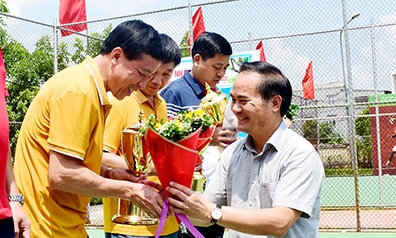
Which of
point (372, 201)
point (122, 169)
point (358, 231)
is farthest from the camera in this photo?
point (372, 201)

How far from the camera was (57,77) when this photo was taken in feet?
7.93

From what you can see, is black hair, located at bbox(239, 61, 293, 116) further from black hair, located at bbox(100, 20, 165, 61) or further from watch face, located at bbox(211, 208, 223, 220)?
watch face, located at bbox(211, 208, 223, 220)

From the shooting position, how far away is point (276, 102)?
8.88 ft

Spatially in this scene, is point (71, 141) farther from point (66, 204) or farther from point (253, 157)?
point (253, 157)

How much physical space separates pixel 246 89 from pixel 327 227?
6.32 metres

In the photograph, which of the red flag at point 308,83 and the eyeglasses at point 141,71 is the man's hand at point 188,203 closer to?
the eyeglasses at point 141,71

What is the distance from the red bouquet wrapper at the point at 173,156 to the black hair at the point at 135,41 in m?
0.39

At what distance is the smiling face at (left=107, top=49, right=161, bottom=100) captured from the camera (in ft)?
8.21

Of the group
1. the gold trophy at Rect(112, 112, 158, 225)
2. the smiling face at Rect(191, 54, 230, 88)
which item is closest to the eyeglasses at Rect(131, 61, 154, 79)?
the gold trophy at Rect(112, 112, 158, 225)

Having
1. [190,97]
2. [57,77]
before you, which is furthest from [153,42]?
[190,97]

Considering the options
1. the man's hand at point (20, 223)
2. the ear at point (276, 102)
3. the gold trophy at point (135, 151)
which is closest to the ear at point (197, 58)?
the gold trophy at point (135, 151)

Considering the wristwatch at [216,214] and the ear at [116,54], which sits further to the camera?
the ear at [116,54]

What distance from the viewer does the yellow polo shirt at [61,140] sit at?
2.27 metres

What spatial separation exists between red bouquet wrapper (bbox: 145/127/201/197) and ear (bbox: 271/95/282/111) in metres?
0.49
